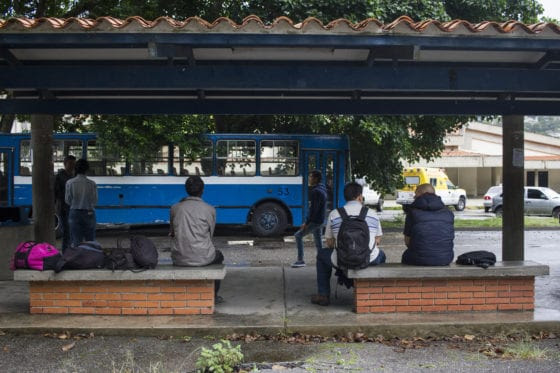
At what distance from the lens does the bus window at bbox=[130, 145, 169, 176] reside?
16641 mm

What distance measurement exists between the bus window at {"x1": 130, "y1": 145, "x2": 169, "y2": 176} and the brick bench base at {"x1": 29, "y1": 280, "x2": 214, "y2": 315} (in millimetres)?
10056

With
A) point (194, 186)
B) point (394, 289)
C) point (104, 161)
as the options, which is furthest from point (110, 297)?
point (104, 161)

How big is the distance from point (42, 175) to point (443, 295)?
6709 mm

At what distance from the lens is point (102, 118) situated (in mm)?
16422

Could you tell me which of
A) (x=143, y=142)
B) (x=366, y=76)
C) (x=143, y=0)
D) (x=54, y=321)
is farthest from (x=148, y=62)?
(x=143, y=0)

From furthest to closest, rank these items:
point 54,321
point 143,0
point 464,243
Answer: point 143,0 < point 464,243 < point 54,321

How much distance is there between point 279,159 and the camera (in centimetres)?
1683

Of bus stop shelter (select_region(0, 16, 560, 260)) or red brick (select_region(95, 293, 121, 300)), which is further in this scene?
red brick (select_region(95, 293, 121, 300))

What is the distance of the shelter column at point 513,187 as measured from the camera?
9.97m

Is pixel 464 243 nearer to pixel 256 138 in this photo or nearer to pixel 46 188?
pixel 256 138

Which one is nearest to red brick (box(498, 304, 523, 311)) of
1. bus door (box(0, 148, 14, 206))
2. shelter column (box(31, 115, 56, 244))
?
shelter column (box(31, 115, 56, 244))

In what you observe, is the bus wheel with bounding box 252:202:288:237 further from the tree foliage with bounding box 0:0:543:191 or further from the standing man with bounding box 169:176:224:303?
the standing man with bounding box 169:176:224:303

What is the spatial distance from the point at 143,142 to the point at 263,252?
4860 millimetres

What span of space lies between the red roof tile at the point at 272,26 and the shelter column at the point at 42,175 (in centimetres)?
412
